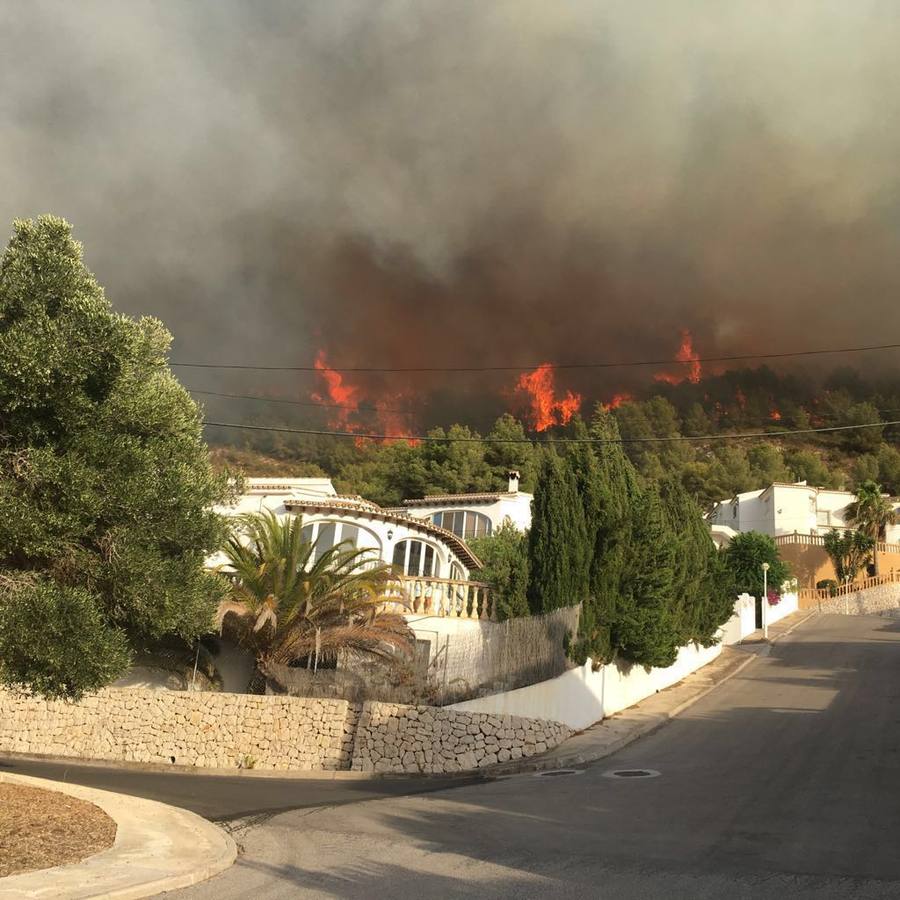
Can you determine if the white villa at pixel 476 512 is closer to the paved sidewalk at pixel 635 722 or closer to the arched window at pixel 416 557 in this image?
the paved sidewalk at pixel 635 722

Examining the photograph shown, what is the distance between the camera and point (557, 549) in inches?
846

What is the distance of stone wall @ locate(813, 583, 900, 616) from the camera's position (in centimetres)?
5959

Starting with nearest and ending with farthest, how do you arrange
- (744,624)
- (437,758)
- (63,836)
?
(63,836) → (437,758) → (744,624)

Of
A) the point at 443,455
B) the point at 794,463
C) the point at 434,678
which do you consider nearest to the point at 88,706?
the point at 434,678

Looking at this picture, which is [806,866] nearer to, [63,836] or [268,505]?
[63,836]

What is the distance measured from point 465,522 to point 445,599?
79.7ft

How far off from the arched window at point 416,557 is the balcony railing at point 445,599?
20.3ft

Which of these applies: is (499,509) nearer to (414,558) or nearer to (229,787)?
(414,558)

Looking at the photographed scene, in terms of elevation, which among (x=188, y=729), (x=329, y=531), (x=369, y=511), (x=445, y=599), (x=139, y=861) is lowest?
(x=188, y=729)

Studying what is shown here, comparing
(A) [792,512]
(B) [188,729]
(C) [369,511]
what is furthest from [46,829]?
(A) [792,512]

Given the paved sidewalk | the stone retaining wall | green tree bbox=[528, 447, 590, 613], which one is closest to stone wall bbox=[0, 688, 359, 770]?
the stone retaining wall

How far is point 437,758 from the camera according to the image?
1756 cm

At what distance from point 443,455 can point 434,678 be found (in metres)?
48.3

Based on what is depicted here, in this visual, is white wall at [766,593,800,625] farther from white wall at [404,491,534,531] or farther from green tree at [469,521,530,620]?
green tree at [469,521,530,620]
